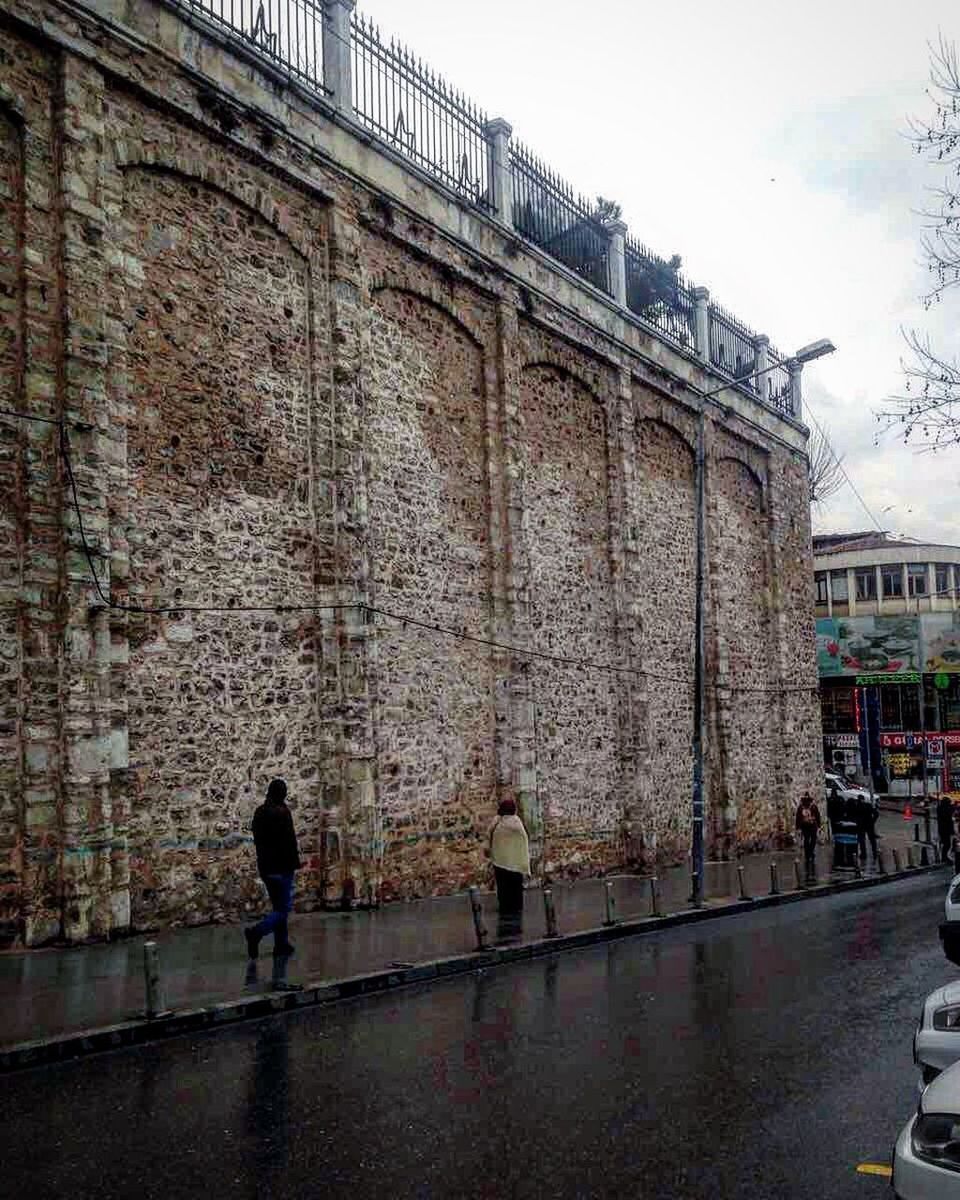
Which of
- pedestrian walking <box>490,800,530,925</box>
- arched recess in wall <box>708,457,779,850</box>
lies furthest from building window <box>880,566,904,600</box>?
pedestrian walking <box>490,800,530,925</box>

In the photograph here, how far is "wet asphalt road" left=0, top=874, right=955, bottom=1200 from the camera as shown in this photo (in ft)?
18.4

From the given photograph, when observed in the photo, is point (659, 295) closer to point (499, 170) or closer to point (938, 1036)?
point (499, 170)

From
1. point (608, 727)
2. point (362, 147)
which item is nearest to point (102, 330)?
point (362, 147)

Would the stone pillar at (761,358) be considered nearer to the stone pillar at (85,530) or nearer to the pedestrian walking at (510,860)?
the pedestrian walking at (510,860)

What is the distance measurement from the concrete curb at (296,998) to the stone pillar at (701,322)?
52.0 ft

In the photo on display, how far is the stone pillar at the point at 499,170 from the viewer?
20.3 meters

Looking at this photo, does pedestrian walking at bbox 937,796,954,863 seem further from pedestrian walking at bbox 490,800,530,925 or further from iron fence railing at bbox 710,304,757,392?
pedestrian walking at bbox 490,800,530,925

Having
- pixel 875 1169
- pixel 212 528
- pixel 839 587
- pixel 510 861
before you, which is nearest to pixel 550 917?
pixel 510 861

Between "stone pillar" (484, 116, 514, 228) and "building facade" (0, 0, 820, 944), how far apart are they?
69mm

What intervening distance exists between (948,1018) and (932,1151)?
2.19 m

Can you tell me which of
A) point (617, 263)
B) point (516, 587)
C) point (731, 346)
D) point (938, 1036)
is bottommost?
point (938, 1036)

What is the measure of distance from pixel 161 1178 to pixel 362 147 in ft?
48.4

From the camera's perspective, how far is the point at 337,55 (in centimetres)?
1661

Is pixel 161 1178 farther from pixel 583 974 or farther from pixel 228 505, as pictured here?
pixel 228 505
